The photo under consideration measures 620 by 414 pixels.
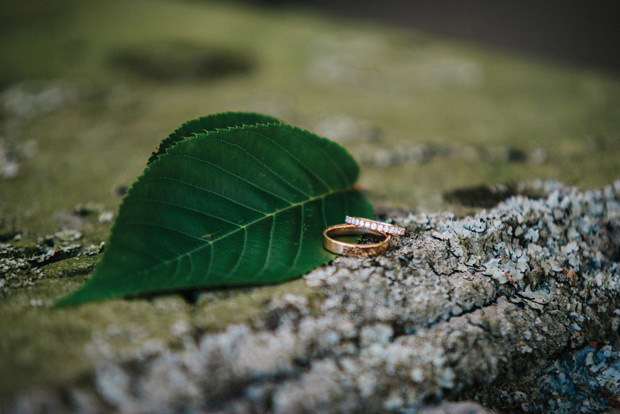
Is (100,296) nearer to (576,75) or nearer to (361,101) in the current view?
(361,101)

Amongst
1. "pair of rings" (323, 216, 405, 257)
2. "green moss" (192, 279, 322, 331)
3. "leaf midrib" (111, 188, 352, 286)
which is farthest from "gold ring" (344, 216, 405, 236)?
"green moss" (192, 279, 322, 331)

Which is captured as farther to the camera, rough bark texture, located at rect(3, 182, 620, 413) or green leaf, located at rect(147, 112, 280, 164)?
green leaf, located at rect(147, 112, 280, 164)

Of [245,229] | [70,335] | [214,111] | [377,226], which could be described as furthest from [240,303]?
[214,111]

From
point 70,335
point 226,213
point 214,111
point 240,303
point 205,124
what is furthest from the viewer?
point 214,111

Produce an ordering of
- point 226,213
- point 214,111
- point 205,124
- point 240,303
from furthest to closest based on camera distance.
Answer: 1. point 214,111
2. point 205,124
3. point 226,213
4. point 240,303

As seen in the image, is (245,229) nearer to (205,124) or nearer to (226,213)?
(226,213)

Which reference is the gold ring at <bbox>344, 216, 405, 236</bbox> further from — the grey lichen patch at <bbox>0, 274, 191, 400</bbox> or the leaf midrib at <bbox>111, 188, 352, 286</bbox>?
the grey lichen patch at <bbox>0, 274, 191, 400</bbox>

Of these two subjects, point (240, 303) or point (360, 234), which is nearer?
point (240, 303)
